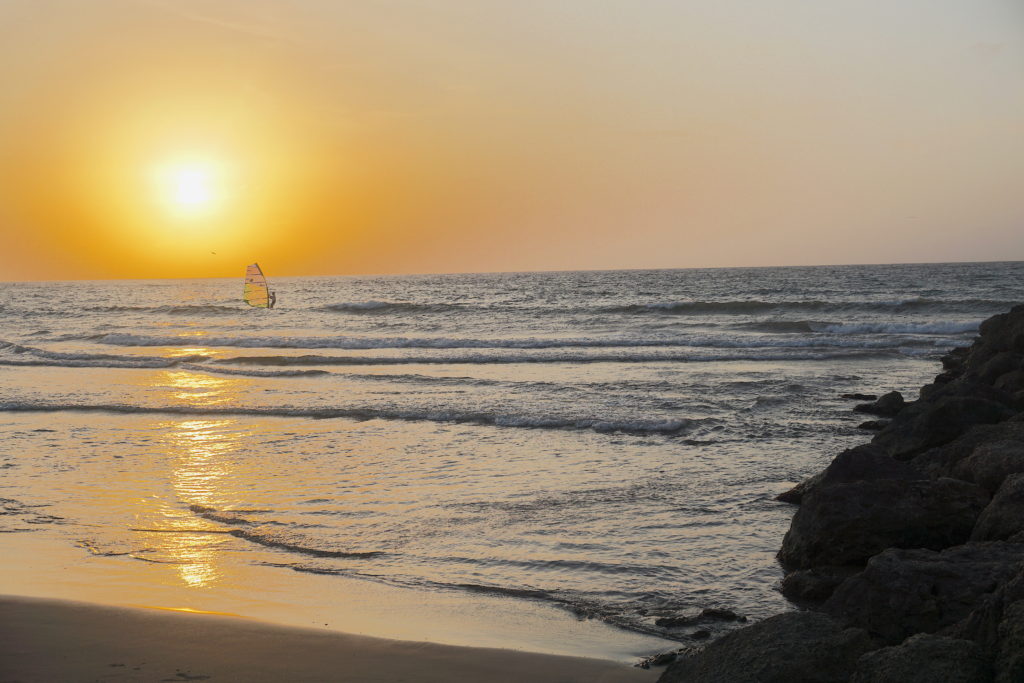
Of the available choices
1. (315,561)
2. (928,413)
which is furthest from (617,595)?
(928,413)

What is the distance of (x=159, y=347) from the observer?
33.4 m

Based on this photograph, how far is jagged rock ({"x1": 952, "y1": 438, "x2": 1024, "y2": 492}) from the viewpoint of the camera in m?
6.86

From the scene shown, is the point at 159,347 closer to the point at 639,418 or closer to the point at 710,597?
the point at 639,418

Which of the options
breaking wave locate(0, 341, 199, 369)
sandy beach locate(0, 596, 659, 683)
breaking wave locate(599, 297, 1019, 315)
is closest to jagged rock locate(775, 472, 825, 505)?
sandy beach locate(0, 596, 659, 683)

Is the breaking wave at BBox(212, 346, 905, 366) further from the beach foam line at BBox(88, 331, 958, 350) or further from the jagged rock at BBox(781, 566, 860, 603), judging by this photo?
the jagged rock at BBox(781, 566, 860, 603)

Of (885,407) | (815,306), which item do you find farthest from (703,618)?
(815,306)

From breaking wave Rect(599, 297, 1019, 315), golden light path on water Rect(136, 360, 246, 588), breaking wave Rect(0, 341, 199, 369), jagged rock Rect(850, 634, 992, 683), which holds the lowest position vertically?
golden light path on water Rect(136, 360, 246, 588)

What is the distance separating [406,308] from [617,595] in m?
46.7

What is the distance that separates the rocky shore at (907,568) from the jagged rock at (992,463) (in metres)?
0.01

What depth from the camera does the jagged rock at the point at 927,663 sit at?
3365 millimetres

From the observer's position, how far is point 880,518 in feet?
20.2

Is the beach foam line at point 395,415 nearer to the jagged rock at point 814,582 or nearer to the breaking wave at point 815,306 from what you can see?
the jagged rock at point 814,582

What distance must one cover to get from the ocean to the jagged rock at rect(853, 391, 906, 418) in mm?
324

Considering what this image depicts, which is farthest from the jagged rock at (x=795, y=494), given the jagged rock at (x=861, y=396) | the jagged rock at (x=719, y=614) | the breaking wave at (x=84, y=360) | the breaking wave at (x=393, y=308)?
the breaking wave at (x=393, y=308)
